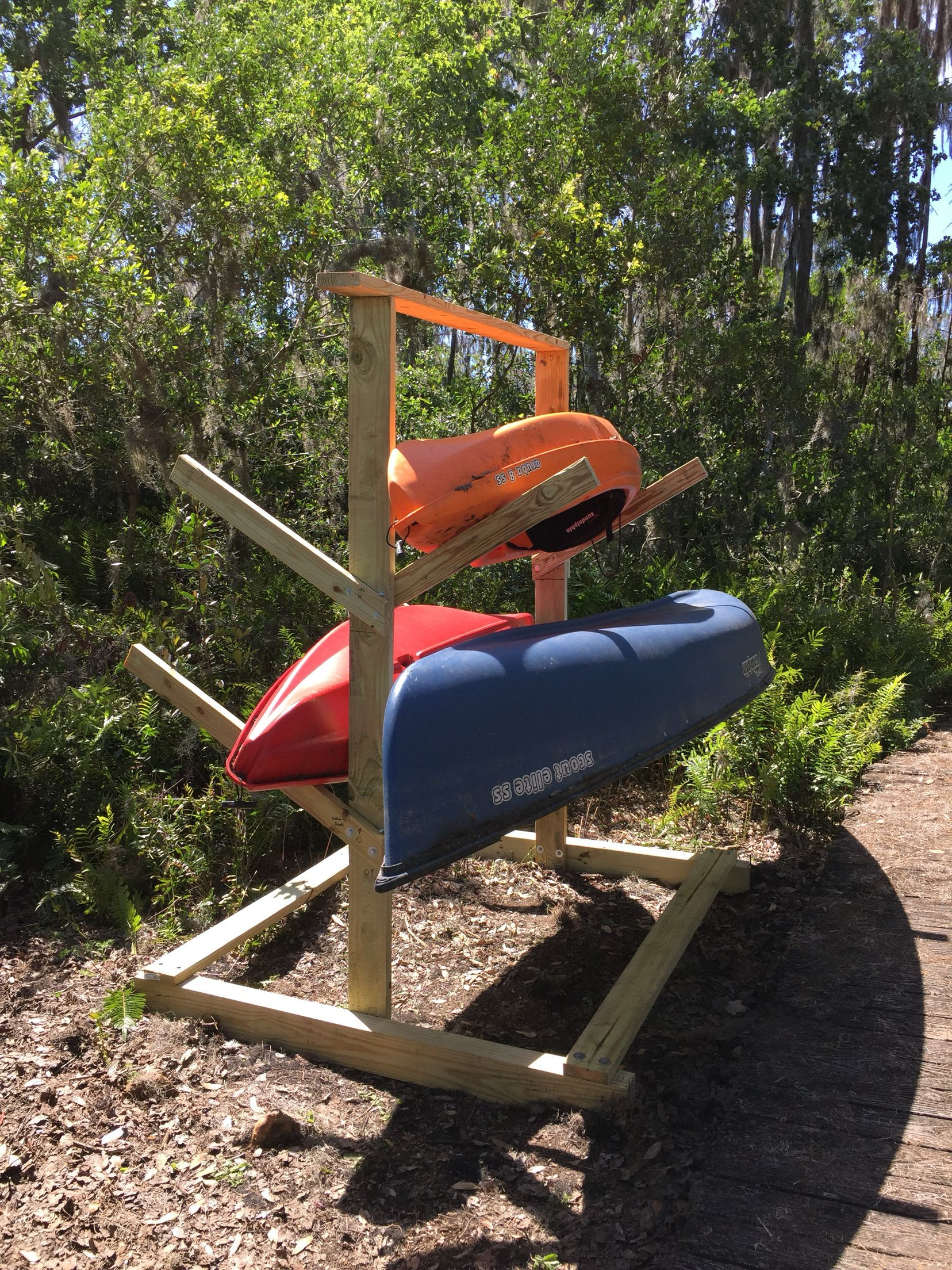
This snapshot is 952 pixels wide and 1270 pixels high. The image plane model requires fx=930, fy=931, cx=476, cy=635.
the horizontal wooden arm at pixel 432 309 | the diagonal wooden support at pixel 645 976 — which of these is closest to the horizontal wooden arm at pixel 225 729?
the diagonal wooden support at pixel 645 976

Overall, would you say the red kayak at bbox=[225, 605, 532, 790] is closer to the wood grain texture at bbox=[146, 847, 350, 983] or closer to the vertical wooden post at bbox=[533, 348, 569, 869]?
the wood grain texture at bbox=[146, 847, 350, 983]

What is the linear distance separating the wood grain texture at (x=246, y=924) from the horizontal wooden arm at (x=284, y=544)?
0.89m

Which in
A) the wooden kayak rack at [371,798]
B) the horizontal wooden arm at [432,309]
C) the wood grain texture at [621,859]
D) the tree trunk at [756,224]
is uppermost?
the tree trunk at [756,224]

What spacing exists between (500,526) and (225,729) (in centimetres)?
115

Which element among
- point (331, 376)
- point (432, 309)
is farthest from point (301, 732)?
point (331, 376)

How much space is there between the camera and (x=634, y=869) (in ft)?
14.4

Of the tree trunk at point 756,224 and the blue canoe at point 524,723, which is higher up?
the tree trunk at point 756,224

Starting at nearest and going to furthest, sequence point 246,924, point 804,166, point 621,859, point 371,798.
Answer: point 371,798
point 246,924
point 621,859
point 804,166

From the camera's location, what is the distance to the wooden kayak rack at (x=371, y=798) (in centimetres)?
274

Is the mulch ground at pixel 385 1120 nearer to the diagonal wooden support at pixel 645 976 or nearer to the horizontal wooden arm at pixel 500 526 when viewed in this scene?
the diagonal wooden support at pixel 645 976

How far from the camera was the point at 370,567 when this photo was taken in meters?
2.82

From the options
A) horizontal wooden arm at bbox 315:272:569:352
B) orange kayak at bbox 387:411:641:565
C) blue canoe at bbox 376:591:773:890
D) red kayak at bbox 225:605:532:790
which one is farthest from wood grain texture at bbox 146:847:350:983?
horizontal wooden arm at bbox 315:272:569:352

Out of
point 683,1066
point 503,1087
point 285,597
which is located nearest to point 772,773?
point 683,1066

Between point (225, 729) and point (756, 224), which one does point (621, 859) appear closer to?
point (225, 729)
